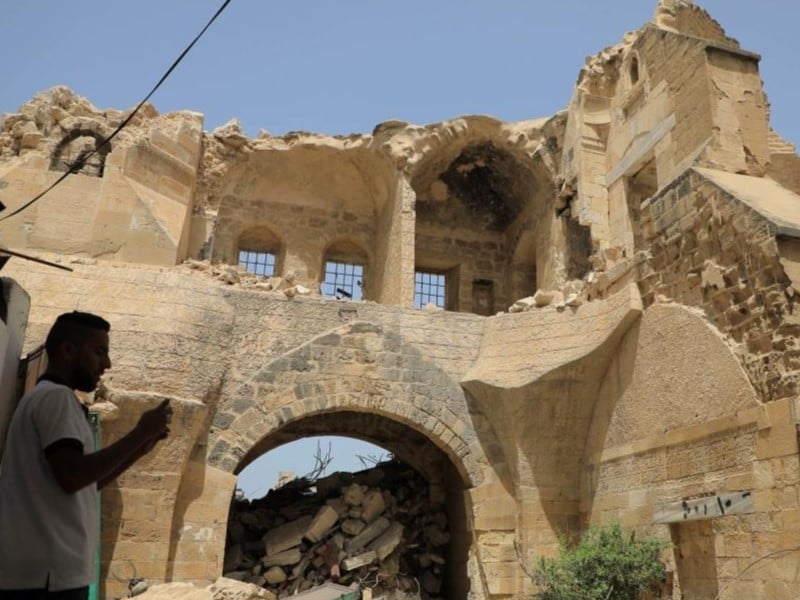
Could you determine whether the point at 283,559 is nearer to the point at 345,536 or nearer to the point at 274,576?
the point at 274,576

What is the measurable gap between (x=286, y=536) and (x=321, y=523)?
49 centimetres

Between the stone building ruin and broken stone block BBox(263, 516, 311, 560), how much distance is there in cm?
104

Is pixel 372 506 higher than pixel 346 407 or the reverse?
the reverse

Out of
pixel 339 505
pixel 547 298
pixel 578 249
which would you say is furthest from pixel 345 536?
pixel 578 249

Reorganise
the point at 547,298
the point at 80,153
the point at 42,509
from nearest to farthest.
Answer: the point at 42,509 → the point at 547,298 → the point at 80,153

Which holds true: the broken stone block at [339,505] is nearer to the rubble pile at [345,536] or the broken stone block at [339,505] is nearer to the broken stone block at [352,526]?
the rubble pile at [345,536]

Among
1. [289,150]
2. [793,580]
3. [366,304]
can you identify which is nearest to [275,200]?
[289,150]

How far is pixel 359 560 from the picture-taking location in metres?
9.21

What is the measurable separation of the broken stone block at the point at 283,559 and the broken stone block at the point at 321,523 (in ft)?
0.95

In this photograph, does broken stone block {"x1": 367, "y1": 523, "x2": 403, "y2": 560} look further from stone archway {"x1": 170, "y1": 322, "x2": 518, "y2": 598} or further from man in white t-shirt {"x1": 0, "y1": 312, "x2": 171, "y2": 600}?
man in white t-shirt {"x1": 0, "y1": 312, "x2": 171, "y2": 600}

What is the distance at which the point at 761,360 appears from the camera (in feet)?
19.0

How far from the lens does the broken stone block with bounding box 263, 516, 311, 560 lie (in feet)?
30.8

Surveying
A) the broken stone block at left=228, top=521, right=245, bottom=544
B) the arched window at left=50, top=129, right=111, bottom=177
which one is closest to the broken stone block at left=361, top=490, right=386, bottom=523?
the broken stone block at left=228, top=521, right=245, bottom=544

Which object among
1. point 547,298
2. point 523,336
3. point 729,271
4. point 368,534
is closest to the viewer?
point 729,271
